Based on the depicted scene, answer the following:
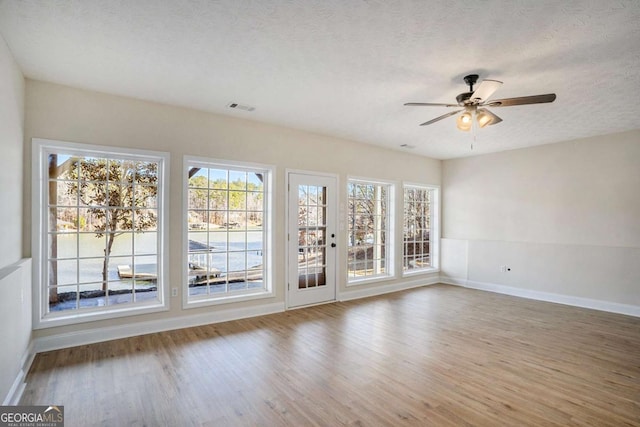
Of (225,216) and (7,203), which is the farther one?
(225,216)

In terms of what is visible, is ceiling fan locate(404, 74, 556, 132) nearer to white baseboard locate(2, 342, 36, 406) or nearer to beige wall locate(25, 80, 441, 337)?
beige wall locate(25, 80, 441, 337)

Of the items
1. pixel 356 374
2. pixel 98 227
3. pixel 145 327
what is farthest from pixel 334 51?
pixel 145 327

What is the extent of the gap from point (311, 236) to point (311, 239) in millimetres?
49

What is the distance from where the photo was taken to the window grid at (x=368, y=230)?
592 cm

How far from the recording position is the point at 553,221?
5648mm

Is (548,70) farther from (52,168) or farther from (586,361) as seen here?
(52,168)

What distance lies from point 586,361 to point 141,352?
4.46m

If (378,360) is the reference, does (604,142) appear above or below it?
above

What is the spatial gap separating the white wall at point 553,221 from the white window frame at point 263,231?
4285 mm

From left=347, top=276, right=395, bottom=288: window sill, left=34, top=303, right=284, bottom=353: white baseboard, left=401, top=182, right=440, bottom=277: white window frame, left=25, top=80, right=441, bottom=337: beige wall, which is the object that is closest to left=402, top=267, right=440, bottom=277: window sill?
left=401, top=182, right=440, bottom=277: white window frame

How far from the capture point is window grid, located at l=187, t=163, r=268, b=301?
4.33m

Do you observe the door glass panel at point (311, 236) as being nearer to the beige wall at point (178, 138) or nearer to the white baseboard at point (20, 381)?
the beige wall at point (178, 138)

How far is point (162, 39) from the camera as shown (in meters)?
2.53

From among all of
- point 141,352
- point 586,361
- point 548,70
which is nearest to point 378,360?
point 586,361
